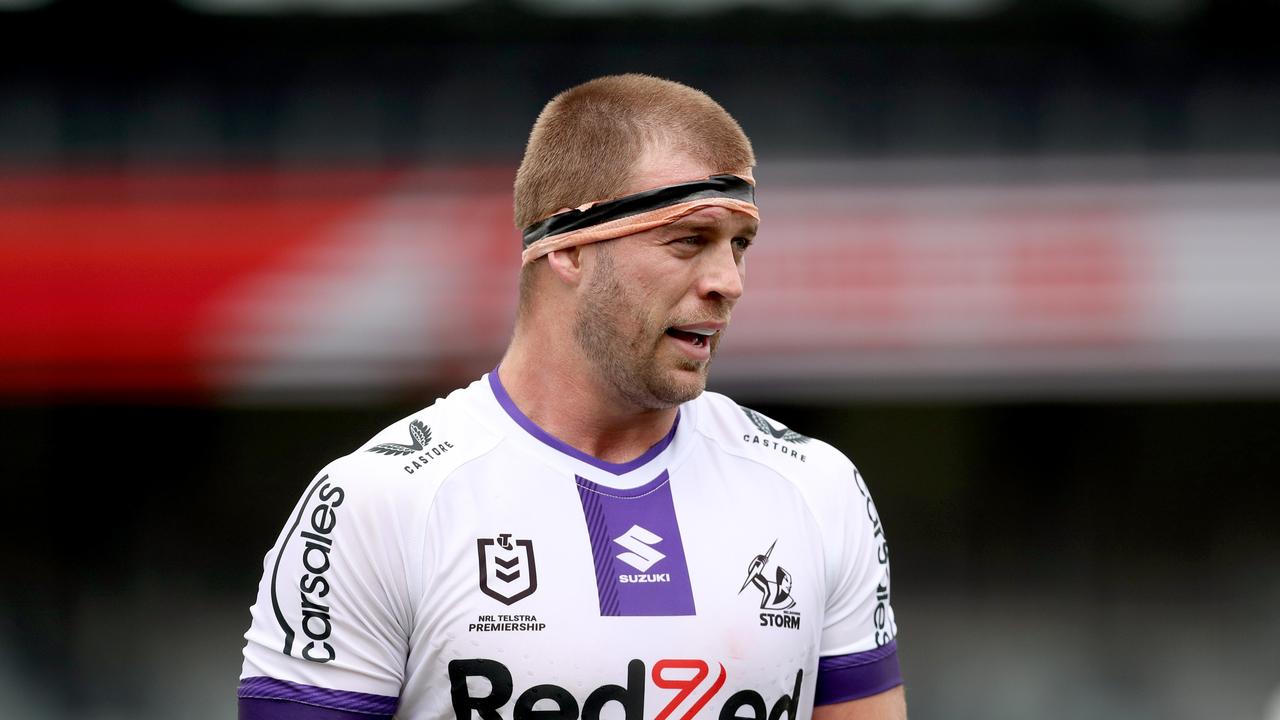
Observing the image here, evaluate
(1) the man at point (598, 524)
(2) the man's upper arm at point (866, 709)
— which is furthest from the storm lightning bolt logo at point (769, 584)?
(2) the man's upper arm at point (866, 709)

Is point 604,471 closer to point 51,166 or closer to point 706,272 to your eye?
point 706,272

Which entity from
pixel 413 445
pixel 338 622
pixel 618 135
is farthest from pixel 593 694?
pixel 618 135

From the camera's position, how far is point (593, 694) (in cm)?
237

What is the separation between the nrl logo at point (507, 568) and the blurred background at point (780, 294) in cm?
412

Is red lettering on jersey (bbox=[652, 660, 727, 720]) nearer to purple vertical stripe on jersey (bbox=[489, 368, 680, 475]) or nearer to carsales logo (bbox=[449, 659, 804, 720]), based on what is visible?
carsales logo (bbox=[449, 659, 804, 720])

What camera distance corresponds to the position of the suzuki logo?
248 centimetres

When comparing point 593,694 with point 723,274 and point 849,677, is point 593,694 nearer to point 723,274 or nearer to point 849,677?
point 849,677

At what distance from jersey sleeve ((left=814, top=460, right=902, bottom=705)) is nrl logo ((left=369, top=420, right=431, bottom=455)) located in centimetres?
70

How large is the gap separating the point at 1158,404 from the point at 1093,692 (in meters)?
1.80

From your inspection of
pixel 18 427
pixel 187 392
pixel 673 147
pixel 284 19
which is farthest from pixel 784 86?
pixel 673 147

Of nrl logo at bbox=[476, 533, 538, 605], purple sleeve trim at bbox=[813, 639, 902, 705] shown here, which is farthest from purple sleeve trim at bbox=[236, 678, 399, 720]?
purple sleeve trim at bbox=[813, 639, 902, 705]

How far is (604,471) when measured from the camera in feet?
8.45

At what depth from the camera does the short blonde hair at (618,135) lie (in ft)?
8.21

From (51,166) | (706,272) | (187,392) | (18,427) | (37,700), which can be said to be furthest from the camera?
(18,427)
